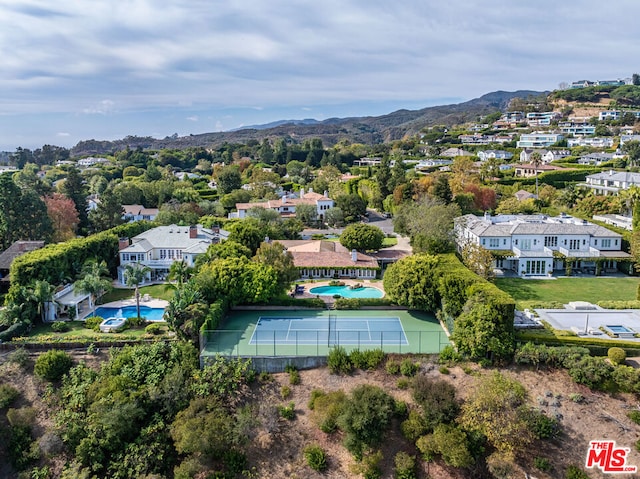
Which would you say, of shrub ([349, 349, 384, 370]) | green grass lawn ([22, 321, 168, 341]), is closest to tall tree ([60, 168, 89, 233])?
green grass lawn ([22, 321, 168, 341])

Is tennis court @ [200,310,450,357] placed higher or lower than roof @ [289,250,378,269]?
lower

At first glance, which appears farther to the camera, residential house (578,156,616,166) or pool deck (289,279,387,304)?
residential house (578,156,616,166)

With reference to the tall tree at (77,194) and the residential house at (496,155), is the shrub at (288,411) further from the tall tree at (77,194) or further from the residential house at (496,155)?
the residential house at (496,155)

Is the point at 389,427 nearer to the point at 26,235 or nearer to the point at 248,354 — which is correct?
the point at 248,354

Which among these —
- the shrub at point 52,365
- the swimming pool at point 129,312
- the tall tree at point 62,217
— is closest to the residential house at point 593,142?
the tall tree at point 62,217

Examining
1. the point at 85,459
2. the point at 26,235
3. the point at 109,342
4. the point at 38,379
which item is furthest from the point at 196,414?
the point at 26,235

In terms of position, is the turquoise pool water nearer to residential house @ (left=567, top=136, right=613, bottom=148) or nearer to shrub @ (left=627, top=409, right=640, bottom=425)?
shrub @ (left=627, top=409, right=640, bottom=425)

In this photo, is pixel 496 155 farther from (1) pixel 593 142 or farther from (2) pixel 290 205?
(2) pixel 290 205
